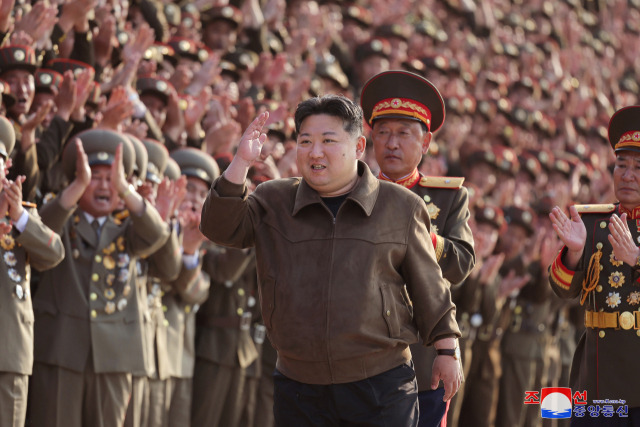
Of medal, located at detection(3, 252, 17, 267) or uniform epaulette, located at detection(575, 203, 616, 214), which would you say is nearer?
uniform epaulette, located at detection(575, 203, 616, 214)

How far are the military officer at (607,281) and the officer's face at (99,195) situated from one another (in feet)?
8.79

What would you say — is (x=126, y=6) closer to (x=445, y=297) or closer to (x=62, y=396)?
(x=62, y=396)

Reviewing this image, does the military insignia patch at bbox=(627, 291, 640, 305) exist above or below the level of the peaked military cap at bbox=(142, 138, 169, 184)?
below

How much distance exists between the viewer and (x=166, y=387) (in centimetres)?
718

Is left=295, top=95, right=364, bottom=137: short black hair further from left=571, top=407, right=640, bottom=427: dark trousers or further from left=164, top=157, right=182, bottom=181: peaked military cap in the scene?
left=164, top=157, right=182, bottom=181: peaked military cap

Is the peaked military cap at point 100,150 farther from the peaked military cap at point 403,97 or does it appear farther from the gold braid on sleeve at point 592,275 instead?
the gold braid on sleeve at point 592,275

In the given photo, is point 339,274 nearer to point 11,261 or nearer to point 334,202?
point 334,202

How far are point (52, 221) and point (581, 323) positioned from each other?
6508 millimetres

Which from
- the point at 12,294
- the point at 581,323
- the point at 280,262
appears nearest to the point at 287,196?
the point at 280,262

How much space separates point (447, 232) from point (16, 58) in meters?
2.98

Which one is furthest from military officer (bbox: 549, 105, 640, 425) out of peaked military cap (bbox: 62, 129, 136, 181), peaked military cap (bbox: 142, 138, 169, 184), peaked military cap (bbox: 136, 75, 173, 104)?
peaked military cap (bbox: 136, 75, 173, 104)

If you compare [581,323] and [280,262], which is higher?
[581,323]

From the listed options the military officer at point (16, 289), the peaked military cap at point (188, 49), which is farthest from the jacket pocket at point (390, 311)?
the peaked military cap at point (188, 49)

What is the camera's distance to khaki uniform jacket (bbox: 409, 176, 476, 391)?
496 cm
